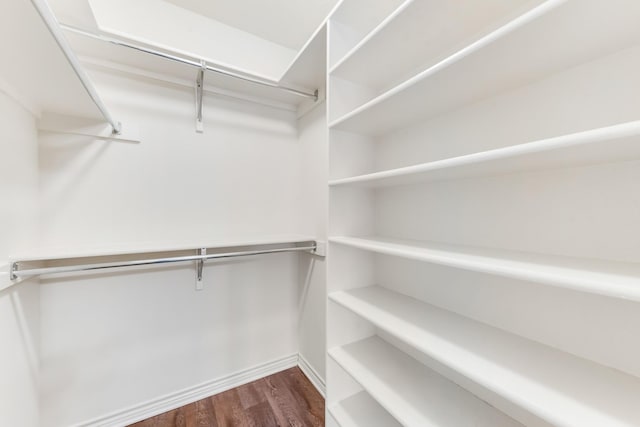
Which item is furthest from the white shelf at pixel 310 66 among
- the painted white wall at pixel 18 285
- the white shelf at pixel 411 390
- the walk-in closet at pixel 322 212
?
the white shelf at pixel 411 390

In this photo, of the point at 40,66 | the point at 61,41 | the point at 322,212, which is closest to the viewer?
the point at 61,41

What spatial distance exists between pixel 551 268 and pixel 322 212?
1263mm

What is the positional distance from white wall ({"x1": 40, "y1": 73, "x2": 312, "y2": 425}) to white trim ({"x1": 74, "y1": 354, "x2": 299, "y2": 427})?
1.4 inches

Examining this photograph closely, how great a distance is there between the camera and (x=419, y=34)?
91cm

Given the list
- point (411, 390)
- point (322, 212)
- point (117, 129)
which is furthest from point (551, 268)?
point (117, 129)

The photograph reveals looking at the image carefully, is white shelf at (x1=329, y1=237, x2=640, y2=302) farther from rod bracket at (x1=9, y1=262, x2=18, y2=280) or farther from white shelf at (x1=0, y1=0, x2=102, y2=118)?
rod bracket at (x1=9, y1=262, x2=18, y2=280)

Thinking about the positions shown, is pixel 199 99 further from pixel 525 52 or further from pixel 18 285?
pixel 525 52

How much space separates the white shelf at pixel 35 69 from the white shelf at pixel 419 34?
38.9 inches

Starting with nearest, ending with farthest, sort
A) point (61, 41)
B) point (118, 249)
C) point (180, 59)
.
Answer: point (61, 41) → point (118, 249) → point (180, 59)

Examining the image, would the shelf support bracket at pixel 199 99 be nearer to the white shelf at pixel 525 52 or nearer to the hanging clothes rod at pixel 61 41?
the hanging clothes rod at pixel 61 41

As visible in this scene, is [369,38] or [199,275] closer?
[369,38]

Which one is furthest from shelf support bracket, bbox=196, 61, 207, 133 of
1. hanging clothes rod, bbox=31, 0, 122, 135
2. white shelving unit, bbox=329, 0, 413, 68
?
white shelving unit, bbox=329, 0, 413, 68

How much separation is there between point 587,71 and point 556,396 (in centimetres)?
85

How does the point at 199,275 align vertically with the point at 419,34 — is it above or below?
below
